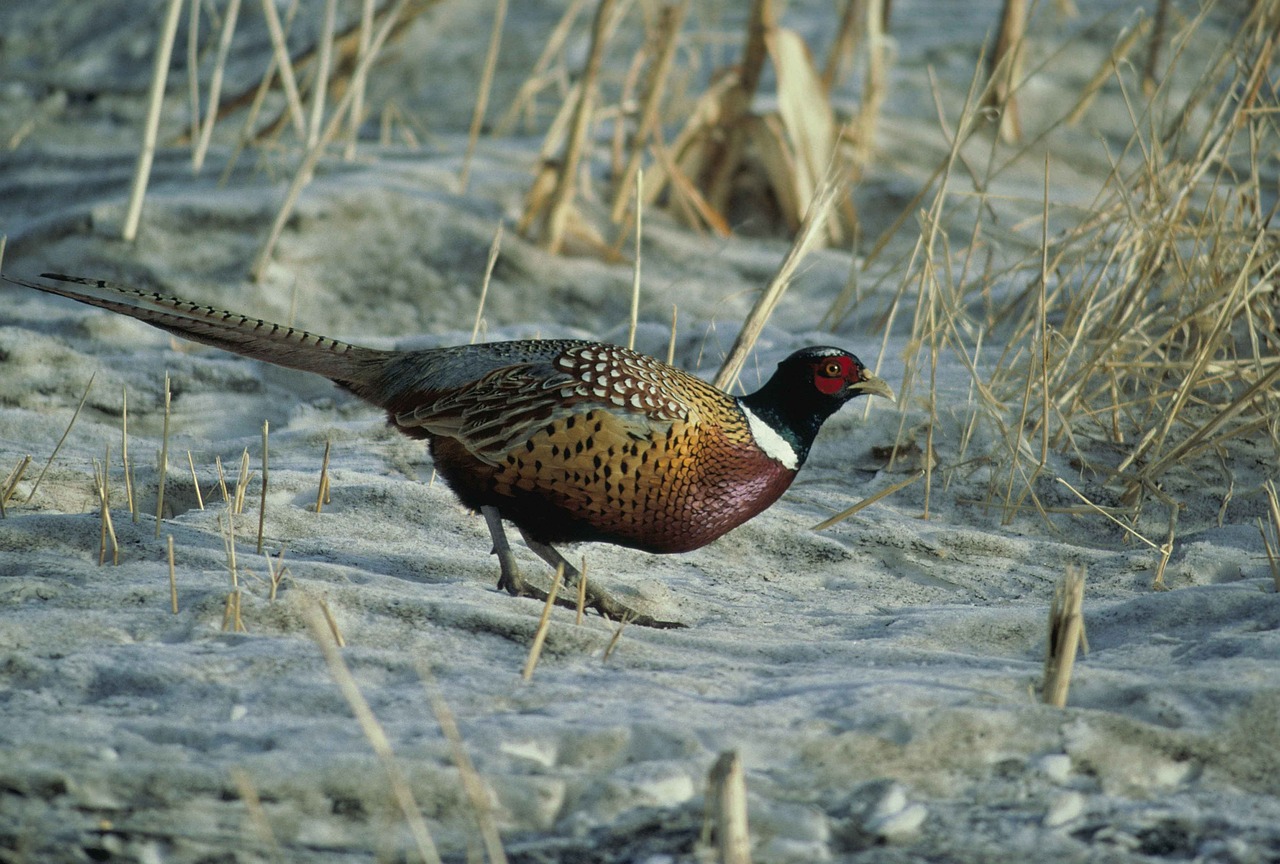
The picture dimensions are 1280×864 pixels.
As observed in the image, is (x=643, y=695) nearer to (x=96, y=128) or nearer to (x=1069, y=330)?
(x=1069, y=330)

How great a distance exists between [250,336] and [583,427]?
3.06 feet

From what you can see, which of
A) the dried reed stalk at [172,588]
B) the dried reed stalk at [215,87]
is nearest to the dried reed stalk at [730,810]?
the dried reed stalk at [172,588]

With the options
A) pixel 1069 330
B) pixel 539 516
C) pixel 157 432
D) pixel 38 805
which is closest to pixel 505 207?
pixel 157 432

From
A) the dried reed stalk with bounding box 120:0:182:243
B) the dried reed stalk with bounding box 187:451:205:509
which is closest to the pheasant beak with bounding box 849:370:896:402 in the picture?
the dried reed stalk with bounding box 187:451:205:509

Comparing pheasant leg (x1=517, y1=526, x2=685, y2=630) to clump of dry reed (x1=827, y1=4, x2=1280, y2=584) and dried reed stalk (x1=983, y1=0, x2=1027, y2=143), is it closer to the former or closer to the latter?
clump of dry reed (x1=827, y1=4, x2=1280, y2=584)

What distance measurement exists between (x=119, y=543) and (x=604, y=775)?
1.49 m

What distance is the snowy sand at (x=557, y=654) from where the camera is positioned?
1.95 meters

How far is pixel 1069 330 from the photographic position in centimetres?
416

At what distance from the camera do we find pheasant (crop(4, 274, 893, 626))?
3.02m

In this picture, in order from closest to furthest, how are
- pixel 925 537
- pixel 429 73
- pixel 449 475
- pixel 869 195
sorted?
pixel 449 475 → pixel 925 537 → pixel 869 195 → pixel 429 73

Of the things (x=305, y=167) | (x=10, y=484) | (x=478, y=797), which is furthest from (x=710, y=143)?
(x=478, y=797)

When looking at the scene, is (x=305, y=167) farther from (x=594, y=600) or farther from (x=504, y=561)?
(x=594, y=600)

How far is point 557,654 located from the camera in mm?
2607

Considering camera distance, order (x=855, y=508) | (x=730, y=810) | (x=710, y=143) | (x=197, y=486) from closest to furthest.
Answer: (x=730, y=810) → (x=197, y=486) → (x=855, y=508) → (x=710, y=143)
